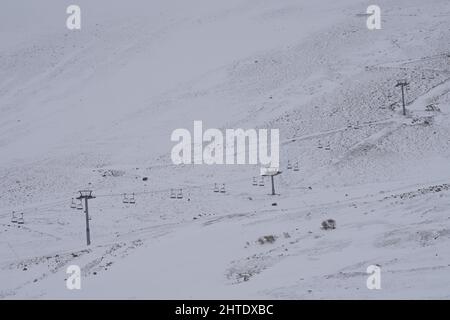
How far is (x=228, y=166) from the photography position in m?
43.7

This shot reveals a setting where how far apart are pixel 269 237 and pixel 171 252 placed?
169 inches

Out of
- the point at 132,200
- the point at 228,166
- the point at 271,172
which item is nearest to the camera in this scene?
the point at 132,200

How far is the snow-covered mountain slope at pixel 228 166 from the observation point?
22.8 m

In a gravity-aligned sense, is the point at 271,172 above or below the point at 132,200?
above

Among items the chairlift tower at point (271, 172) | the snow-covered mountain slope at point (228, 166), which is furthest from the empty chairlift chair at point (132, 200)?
the chairlift tower at point (271, 172)

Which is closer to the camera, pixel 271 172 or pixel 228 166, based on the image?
pixel 271 172

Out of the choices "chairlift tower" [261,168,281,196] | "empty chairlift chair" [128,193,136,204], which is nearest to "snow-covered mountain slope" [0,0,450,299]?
"empty chairlift chair" [128,193,136,204]

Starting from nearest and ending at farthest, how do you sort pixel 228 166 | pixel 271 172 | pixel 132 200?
pixel 132 200 < pixel 271 172 < pixel 228 166

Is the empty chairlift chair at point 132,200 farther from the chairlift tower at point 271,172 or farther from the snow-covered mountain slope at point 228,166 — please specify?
the chairlift tower at point 271,172

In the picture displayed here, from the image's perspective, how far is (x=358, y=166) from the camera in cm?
4034

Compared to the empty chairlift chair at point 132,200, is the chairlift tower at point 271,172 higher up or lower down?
higher up

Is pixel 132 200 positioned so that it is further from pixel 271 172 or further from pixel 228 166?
pixel 271 172

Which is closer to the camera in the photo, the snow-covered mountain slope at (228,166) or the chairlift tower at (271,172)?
the snow-covered mountain slope at (228,166)

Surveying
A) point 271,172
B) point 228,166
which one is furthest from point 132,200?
point 271,172
